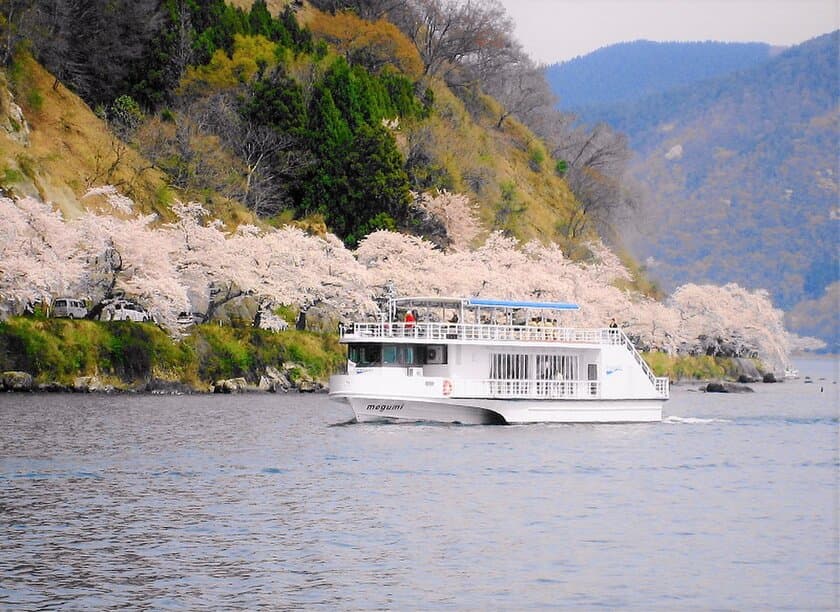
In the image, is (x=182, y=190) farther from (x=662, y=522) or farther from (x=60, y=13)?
(x=662, y=522)

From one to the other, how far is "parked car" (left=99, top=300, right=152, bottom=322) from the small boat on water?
22847 millimetres

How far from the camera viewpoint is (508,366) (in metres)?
58.4

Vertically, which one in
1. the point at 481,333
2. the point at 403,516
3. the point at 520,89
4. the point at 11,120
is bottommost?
the point at 403,516

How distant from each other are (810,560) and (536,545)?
225 inches

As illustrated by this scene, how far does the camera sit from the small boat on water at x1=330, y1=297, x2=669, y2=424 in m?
55.5

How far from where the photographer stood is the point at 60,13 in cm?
10444

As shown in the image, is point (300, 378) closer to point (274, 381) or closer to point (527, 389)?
point (274, 381)

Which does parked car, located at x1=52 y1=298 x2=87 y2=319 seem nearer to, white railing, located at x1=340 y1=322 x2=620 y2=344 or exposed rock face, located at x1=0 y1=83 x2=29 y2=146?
exposed rock face, located at x1=0 y1=83 x2=29 y2=146

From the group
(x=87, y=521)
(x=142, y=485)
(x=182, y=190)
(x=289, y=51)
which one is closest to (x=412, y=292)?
(x=182, y=190)

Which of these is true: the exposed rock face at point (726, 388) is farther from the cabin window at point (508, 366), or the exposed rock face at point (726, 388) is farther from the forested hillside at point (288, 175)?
the cabin window at point (508, 366)

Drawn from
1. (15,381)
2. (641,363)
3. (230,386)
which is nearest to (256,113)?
(230,386)

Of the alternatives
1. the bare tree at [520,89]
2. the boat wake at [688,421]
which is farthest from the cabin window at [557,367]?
the bare tree at [520,89]

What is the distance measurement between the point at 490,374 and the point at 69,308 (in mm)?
32165

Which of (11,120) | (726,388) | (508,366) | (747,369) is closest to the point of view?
(508,366)
